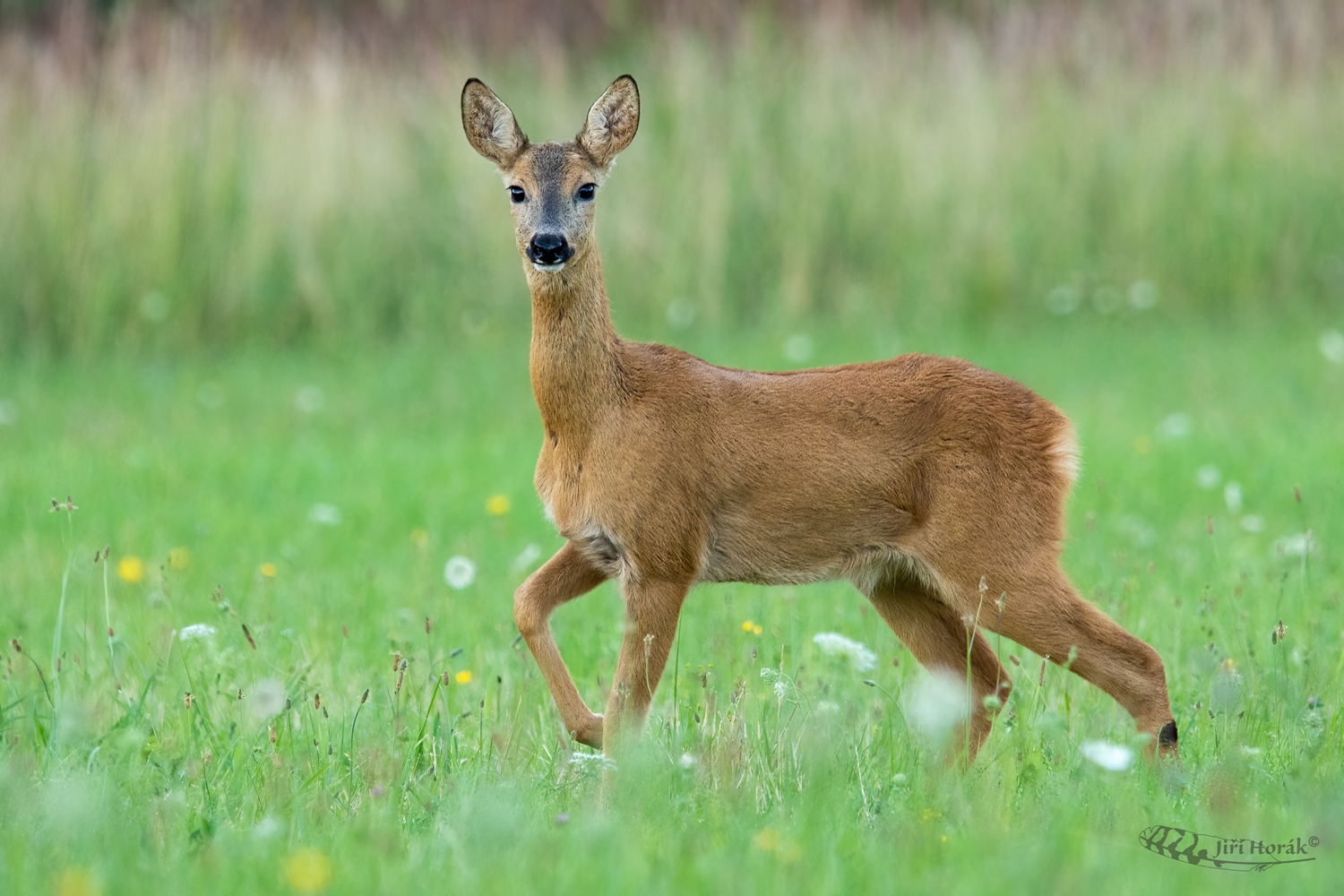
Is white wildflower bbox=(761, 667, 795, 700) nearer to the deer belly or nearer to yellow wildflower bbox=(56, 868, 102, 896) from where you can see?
the deer belly

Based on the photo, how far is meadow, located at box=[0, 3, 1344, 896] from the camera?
315 centimetres

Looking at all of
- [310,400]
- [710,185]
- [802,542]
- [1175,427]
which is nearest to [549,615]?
[802,542]

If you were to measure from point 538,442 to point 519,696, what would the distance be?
4.23 meters

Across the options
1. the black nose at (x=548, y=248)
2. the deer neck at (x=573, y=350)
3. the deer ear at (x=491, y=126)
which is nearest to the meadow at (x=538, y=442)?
the deer neck at (x=573, y=350)

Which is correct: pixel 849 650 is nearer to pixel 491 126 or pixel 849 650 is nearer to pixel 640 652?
pixel 640 652

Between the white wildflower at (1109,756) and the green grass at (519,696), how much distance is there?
0.07 metres

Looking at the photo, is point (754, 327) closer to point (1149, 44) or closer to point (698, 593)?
point (1149, 44)

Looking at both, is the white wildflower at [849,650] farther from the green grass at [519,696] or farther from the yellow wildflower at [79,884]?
the yellow wildflower at [79,884]

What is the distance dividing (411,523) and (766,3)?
308 inches

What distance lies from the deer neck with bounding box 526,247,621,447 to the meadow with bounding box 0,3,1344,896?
649 millimetres

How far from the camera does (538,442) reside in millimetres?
8484

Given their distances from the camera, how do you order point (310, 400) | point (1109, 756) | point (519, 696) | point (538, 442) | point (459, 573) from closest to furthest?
1. point (1109, 756)
2. point (519, 696)
3. point (459, 573)
4. point (538, 442)
5. point (310, 400)

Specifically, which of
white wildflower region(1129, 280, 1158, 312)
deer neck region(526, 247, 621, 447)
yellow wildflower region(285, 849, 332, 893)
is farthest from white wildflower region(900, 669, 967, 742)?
white wildflower region(1129, 280, 1158, 312)

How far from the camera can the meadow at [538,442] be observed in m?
3.15
